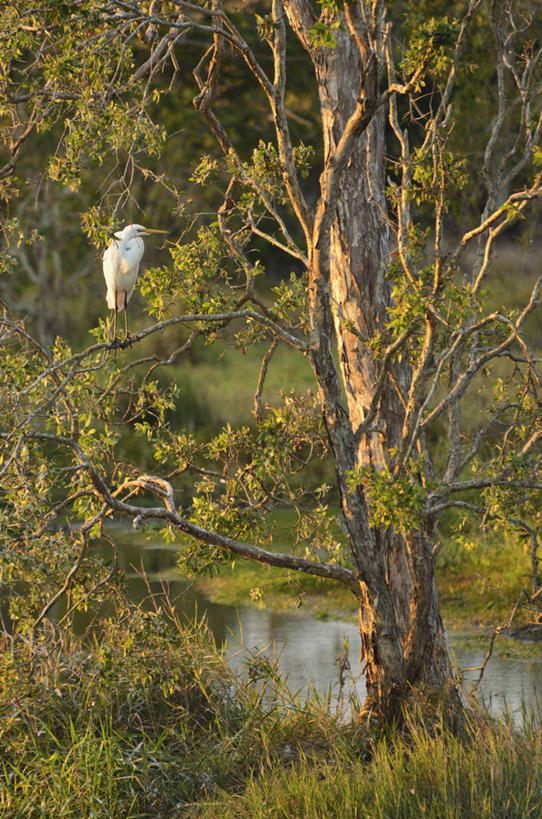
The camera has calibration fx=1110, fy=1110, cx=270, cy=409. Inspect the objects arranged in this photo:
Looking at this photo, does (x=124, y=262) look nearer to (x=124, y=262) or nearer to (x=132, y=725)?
(x=124, y=262)

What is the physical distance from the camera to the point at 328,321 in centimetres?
580

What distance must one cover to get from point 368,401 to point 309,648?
400 cm

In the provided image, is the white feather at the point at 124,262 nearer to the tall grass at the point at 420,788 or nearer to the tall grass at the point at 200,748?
the tall grass at the point at 200,748

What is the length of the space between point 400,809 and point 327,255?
274cm

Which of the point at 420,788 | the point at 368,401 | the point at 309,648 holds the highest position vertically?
A: the point at 368,401

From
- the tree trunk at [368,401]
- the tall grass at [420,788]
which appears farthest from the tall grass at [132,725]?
the tree trunk at [368,401]

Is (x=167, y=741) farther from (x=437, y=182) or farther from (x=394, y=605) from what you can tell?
(x=437, y=182)

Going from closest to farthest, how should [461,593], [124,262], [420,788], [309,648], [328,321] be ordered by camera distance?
[420,788]
[328,321]
[124,262]
[309,648]
[461,593]

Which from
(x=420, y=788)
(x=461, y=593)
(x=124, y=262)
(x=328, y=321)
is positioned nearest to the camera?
(x=420, y=788)

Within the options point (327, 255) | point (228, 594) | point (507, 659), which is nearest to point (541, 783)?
point (327, 255)

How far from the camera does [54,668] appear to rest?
5836 mm

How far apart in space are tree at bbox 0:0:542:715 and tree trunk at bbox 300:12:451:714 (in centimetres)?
1

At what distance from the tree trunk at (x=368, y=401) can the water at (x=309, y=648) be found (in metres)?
1.23

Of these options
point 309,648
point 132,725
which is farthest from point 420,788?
point 309,648
